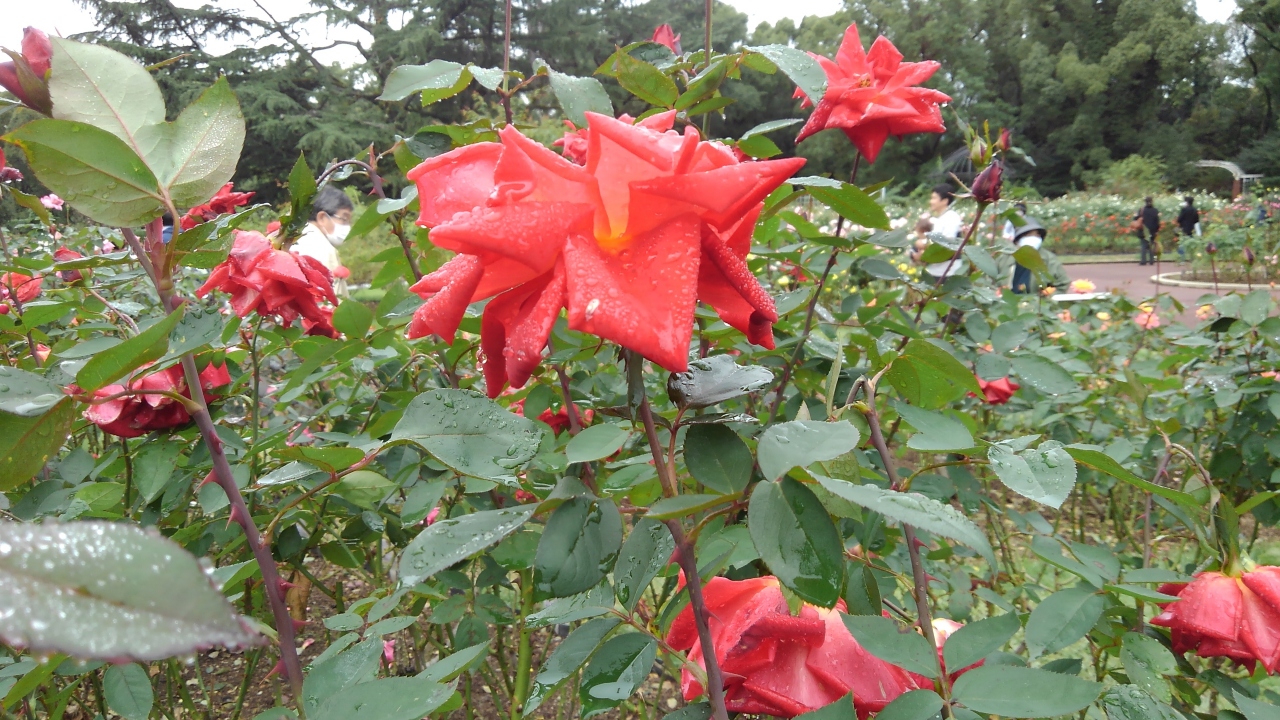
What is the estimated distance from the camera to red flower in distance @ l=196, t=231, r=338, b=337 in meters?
0.72

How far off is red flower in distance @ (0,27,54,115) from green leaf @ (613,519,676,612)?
1.27ft

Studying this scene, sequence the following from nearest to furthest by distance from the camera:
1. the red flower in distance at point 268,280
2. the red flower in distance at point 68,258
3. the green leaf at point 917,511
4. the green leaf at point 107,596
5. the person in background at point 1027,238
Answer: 1. the green leaf at point 107,596
2. the green leaf at point 917,511
3. the red flower in distance at point 268,280
4. the red flower in distance at point 68,258
5. the person in background at point 1027,238

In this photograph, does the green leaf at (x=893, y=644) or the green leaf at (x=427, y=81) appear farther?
the green leaf at (x=427, y=81)

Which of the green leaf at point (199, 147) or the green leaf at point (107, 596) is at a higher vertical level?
the green leaf at point (199, 147)

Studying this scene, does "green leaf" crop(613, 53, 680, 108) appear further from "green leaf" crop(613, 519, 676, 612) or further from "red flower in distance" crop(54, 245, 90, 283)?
"red flower in distance" crop(54, 245, 90, 283)

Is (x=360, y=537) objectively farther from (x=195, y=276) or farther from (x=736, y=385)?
(x=195, y=276)

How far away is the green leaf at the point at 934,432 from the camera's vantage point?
1.50 feet

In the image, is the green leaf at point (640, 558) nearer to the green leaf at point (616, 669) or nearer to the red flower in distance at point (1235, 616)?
the green leaf at point (616, 669)

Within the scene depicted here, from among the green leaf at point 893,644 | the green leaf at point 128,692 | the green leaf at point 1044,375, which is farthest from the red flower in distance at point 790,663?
the green leaf at point 1044,375

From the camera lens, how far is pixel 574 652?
16.8 inches

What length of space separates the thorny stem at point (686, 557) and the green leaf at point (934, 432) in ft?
0.58

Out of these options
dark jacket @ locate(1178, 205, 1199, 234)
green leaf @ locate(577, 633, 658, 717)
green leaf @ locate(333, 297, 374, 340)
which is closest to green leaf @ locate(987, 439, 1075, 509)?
green leaf @ locate(577, 633, 658, 717)

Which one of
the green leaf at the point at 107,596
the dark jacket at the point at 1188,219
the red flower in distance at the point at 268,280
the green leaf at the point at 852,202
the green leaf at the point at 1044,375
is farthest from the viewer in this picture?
the dark jacket at the point at 1188,219

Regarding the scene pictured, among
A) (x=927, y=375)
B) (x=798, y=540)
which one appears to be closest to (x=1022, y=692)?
(x=798, y=540)
